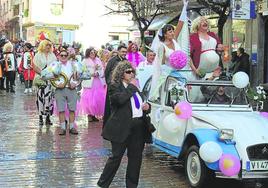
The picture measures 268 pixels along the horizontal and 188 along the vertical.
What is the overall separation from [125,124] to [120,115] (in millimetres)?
120

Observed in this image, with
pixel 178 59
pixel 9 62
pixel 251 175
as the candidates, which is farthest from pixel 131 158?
pixel 9 62

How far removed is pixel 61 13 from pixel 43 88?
1491 inches

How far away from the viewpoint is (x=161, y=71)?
8.17m

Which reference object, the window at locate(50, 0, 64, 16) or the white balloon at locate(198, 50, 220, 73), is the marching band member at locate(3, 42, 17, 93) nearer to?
the white balloon at locate(198, 50, 220, 73)

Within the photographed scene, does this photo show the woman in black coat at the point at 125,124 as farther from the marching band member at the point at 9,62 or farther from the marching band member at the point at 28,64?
the marching band member at the point at 9,62

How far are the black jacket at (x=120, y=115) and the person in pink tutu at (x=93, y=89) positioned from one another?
6.38m

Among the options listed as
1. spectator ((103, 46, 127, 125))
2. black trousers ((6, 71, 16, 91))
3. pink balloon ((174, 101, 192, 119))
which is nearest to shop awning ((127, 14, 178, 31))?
black trousers ((6, 71, 16, 91))

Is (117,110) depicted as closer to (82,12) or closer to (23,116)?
(23,116)

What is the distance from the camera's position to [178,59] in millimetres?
7680

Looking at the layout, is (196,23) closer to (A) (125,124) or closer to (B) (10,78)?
(A) (125,124)

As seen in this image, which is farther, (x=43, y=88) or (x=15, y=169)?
(x=43, y=88)

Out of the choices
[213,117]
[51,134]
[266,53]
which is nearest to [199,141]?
[213,117]

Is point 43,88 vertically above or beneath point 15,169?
above

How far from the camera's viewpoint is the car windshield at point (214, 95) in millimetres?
7465
